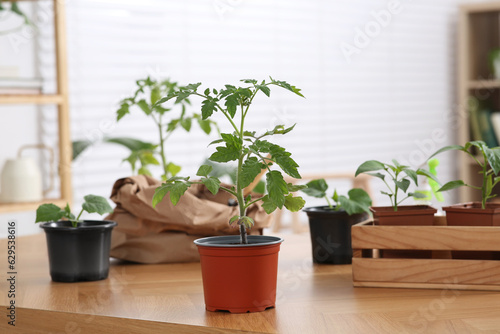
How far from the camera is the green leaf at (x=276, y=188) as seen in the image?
964 mm

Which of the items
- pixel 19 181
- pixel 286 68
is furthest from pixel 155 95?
pixel 286 68

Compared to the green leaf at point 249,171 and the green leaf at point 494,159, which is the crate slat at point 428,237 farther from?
the green leaf at point 249,171

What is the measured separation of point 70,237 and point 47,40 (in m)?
2.08

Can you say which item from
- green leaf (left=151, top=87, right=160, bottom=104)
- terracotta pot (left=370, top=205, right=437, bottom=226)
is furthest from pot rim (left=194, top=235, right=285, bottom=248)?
green leaf (left=151, top=87, right=160, bottom=104)

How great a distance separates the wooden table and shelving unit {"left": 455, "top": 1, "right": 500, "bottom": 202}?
3.62 metres

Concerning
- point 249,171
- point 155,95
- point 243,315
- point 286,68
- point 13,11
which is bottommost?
point 243,315

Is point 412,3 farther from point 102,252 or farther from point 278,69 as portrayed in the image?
point 102,252

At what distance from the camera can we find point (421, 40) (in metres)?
4.87

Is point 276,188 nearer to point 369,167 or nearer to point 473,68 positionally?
point 369,167

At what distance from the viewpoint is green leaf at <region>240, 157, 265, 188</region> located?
3.16ft

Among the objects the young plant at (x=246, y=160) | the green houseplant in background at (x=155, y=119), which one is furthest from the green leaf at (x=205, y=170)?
the green houseplant in background at (x=155, y=119)

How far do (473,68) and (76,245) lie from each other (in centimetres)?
410

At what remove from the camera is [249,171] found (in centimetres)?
97

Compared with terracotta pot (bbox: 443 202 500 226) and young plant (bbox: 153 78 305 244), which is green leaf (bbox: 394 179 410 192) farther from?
young plant (bbox: 153 78 305 244)
